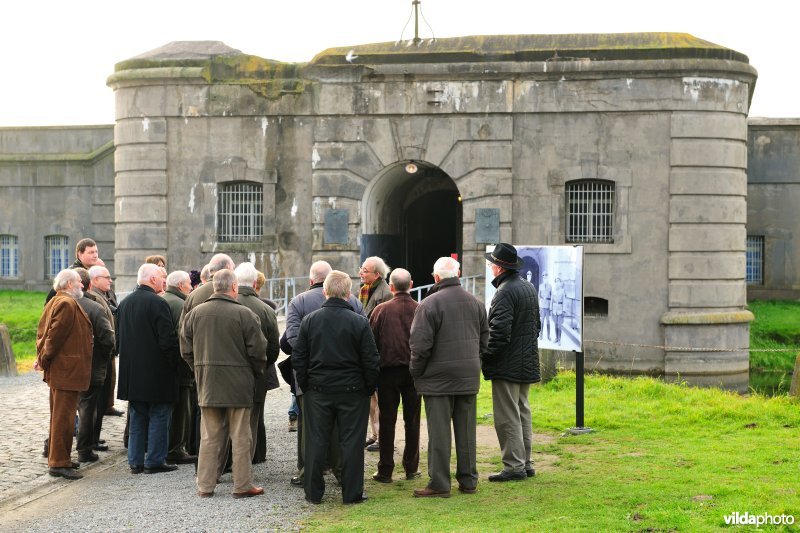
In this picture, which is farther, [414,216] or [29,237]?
[29,237]

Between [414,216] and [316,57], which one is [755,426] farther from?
[414,216]

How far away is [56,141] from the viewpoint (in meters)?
36.3

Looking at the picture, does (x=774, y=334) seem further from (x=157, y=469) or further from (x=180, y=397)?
(x=157, y=469)

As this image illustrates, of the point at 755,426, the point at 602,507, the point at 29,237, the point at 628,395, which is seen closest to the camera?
the point at 602,507

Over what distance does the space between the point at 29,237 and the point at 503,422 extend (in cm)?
2808

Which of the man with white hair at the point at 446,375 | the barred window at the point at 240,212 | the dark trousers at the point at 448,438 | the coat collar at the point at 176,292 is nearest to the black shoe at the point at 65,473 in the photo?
the coat collar at the point at 176,292

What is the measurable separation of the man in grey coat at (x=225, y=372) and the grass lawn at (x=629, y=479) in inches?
37.3

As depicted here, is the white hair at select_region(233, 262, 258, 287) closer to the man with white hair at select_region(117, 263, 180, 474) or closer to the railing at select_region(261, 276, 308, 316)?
the man with white hair at select_region(117, 263, 180, 474)

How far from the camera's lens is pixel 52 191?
117 ft

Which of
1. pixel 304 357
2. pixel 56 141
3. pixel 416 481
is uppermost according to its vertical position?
pixel 56 141

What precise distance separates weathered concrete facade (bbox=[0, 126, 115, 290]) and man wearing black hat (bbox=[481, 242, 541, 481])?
25251 mm

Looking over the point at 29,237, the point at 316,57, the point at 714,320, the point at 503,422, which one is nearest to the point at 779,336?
the point at 714,320

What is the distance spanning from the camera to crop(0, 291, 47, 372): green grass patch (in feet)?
83.8

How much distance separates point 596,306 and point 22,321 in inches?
551
